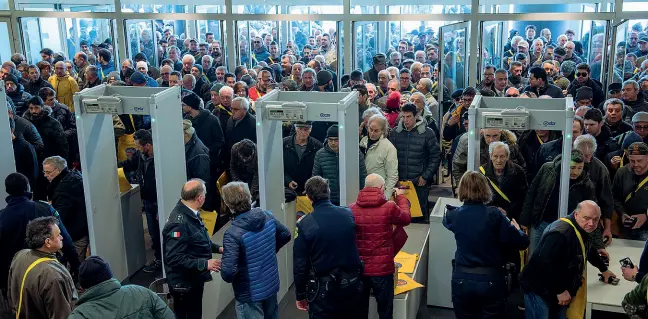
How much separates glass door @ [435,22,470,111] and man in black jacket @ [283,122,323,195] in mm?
3197

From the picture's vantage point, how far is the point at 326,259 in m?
4.31

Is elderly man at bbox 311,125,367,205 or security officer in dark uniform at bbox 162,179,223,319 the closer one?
security officer in dark uniform at bbox 162,179,223,319

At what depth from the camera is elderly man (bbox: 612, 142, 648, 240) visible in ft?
17.9

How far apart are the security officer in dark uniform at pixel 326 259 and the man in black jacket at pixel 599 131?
2983mm

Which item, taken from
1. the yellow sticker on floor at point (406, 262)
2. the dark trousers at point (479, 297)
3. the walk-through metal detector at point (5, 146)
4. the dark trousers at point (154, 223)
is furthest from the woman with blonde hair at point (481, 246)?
the walk-through metal detector at point (5, 146)

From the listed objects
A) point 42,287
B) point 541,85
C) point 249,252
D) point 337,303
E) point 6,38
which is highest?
point 6,38

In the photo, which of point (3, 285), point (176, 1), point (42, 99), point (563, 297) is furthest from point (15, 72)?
point (563, 297)

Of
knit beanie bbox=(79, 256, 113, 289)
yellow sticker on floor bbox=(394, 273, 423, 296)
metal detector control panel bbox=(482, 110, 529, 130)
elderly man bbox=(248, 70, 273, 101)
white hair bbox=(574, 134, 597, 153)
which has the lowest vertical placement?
yellow sticker on floor bbox=(394, 273, 423, 296)

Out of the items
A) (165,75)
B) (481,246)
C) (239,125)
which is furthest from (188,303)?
(165,75)

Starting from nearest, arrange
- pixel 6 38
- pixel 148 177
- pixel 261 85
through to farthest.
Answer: pixel 148 177 → pixel 261 85 → pixel 6 38

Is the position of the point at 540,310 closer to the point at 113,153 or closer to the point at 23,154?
the point at 113,153

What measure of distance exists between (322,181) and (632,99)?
510 cm

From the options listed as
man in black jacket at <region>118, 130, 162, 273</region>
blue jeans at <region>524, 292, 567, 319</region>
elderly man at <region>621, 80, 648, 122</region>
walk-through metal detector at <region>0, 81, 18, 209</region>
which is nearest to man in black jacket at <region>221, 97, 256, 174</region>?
man in black jacket at <region>118, 130, 162, 273</region>

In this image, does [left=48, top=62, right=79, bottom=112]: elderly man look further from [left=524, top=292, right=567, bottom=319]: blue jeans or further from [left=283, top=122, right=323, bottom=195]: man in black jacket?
[left=524, top=292, right=567, bottom=319]: blue jeans
